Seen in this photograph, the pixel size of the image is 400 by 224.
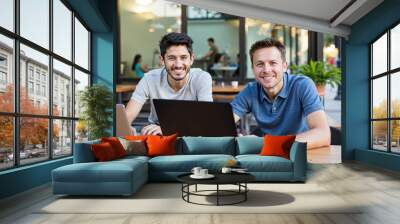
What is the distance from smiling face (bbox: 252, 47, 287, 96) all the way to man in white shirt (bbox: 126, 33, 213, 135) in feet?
3.68

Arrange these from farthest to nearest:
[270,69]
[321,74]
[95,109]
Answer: [321,74] < [270,69] < [95,109]

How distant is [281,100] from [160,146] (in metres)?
3.09

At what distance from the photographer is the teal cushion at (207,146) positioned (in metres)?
6.78

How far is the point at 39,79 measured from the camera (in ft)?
20.3

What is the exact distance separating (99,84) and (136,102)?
1145mm

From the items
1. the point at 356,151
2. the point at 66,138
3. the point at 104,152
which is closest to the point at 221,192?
the point at 104,152

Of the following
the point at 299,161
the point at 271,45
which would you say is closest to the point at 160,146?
the point at 299,161

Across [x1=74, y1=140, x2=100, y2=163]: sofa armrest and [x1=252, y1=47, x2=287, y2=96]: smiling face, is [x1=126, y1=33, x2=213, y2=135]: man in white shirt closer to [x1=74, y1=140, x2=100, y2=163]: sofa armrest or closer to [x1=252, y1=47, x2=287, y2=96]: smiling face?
[x1=252, y1=47, x2=287, y2=96]: smiling face

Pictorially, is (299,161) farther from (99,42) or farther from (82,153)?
(99,42)

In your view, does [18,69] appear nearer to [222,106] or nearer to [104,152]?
[104,152]

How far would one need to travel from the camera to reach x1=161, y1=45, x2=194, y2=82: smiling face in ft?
29.2

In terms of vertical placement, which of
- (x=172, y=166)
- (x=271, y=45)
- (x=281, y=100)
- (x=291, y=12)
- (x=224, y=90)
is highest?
(x=291, y=12)

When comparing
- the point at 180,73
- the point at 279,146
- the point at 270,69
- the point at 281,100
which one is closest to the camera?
the point at 279,146

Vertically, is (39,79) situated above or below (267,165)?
above
